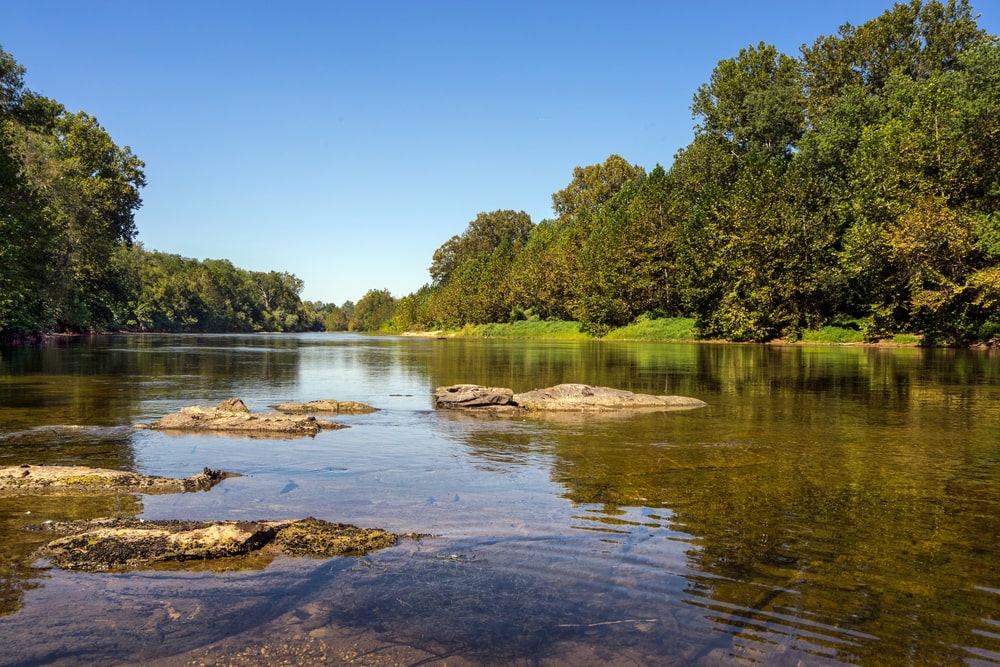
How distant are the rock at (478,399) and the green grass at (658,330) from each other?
201 ft

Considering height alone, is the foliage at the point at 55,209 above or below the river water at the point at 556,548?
above

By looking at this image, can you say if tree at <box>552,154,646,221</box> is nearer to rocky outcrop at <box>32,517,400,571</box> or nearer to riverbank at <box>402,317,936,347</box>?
riverbank at <box>402,317,936,347</box>

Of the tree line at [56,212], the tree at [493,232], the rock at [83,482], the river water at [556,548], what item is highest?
the tree at [493,232]

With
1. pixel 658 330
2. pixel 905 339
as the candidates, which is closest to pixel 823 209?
pixel 905 339

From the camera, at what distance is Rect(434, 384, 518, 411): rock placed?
19.0m

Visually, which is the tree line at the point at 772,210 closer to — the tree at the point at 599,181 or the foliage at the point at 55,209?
the foliage at the point at 55,209

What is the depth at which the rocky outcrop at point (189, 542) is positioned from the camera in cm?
630

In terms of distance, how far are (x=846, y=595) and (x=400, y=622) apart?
12.8ft

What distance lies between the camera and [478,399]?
19.2 meters

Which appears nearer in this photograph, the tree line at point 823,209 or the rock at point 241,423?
the rock at point 241,423

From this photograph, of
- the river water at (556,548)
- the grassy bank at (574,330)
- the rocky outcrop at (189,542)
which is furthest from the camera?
→ the grassy bank at (574,330)

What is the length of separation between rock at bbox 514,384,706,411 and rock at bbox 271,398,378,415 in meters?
4.73

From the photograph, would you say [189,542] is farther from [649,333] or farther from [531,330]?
[531,330]

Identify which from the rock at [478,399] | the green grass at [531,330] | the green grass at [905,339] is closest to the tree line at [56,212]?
the rock at [478,399]
